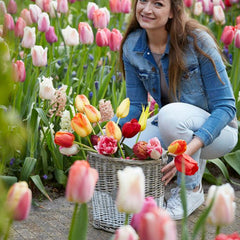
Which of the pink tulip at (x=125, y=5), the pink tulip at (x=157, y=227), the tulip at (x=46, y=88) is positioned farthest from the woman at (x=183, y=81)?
the pink tulip at (x=157, y=227)

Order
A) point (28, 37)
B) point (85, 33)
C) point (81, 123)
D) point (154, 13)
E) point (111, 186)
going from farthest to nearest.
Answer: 1. point (85, 33)
2. point (28, 37)
3. point (154, 13)
4. point (111, 186)
5. point (81, 123)

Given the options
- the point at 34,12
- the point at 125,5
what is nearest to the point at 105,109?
the point at 34,12

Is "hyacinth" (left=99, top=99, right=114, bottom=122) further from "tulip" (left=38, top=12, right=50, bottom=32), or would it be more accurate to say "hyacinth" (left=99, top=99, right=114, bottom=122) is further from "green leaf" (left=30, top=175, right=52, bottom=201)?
"tulip" (left=38, top=12, right=50, bottom=32)

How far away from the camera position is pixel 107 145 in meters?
2.13

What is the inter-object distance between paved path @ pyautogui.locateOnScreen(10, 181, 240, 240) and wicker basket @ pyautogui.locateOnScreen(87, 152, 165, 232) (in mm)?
69

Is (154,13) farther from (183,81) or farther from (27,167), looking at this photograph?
(27,167)

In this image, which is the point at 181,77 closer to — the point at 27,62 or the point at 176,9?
the point at 176,9

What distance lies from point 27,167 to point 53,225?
390 mm

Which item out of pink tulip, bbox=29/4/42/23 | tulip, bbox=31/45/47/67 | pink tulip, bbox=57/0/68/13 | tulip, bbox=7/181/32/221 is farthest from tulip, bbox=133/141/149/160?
pink tulip, bbox=57/0/68/13

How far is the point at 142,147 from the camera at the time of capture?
2.14 metres

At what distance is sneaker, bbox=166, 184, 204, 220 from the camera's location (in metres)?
2.53

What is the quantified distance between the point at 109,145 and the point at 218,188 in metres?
1.05

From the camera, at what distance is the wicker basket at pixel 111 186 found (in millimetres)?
2180

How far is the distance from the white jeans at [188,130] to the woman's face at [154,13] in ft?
1.32
